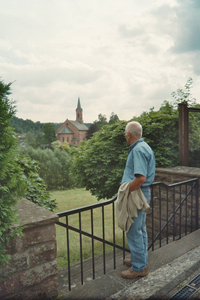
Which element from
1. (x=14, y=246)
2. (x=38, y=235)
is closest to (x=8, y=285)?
(x=14, y=246)

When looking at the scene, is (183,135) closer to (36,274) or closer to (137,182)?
(137,182)

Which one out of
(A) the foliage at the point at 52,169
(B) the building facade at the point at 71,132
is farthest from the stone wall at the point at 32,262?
(B) the building facade at the point at 71,132

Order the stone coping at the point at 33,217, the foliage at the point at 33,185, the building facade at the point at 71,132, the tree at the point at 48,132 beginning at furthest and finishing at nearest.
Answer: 1. the building facade at the point at 71,132
2. the tree at the point at 48,132
3. the foliage at the point at 33,185
4. the stone coping at the point at 33,217

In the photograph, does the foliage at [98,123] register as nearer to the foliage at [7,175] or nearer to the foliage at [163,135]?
the foliage at [163,135]

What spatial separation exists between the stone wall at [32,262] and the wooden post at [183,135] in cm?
426

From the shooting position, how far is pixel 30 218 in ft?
7.01

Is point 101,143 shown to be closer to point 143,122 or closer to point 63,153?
point 143,122

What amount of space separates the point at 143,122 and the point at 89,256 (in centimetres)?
359

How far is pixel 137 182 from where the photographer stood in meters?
2.45

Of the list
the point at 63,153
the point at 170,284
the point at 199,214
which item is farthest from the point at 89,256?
the point at 63,153

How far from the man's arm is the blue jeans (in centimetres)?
24

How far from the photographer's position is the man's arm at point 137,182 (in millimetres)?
2434

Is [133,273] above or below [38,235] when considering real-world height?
below

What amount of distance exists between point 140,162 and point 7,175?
1295mm
